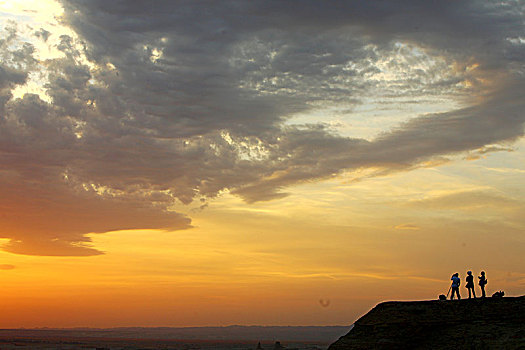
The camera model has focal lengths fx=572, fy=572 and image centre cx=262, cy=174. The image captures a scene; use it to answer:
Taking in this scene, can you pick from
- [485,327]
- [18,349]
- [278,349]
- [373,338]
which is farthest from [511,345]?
[18,349]

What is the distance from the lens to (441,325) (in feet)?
116

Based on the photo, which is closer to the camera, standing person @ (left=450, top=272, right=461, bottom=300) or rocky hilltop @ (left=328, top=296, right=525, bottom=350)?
rocky hilltop @ (left=328, top=296, right=525, bottom=350)

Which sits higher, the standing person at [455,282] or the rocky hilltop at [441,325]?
the standing person at [455,282]

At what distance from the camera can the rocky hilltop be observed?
3292 centimetres

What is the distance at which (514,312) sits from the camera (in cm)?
3412

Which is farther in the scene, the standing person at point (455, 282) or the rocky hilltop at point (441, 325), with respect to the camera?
the standing person at point (455, 282)

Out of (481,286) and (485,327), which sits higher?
(481,286)

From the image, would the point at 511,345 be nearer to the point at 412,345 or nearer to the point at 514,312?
the point at 514,312

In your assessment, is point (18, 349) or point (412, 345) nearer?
point (412, 345)

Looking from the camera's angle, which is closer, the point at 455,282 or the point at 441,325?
the point at 441,325

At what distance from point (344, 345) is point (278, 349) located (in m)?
97.3

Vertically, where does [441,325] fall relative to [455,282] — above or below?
below

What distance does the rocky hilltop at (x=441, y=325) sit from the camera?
3292 cm

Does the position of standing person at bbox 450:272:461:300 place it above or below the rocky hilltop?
above
